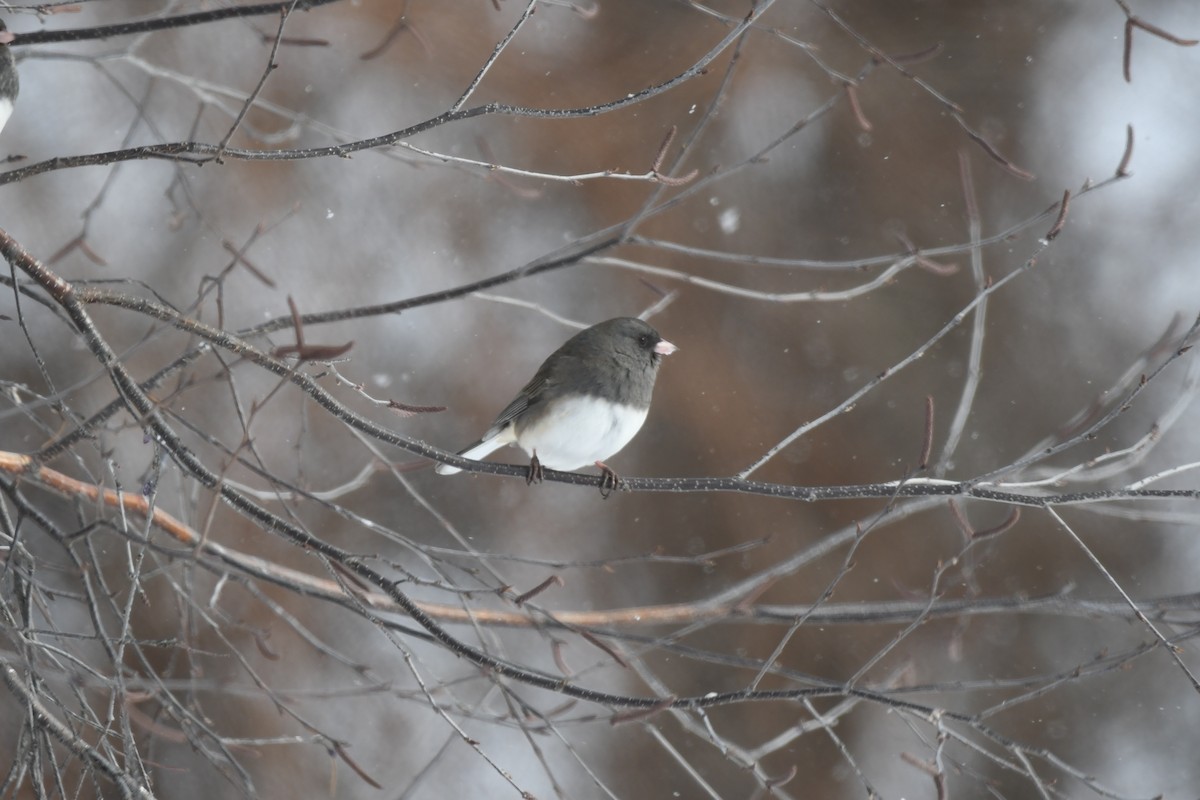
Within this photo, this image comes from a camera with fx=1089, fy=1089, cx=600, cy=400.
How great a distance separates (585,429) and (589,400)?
0.06 meters

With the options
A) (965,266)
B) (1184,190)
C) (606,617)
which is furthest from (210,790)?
(1184,190)

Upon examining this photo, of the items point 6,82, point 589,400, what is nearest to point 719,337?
point 589,400

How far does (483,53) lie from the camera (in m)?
3.30

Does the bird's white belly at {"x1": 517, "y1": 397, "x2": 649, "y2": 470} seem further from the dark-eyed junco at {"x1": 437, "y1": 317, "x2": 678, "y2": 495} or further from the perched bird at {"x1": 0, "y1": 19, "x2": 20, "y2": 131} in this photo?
the perched bird at {"x1": 0, "y1": 19, "x2": 20, "y2": 131}

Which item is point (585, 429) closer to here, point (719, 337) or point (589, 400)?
point (589, 400)

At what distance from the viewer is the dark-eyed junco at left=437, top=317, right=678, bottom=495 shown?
207 cm

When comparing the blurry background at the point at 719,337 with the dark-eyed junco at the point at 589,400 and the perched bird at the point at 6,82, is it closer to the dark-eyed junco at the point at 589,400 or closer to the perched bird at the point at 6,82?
the dark-eyed junco at the point at 589,400

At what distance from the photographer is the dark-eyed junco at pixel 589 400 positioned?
207cm

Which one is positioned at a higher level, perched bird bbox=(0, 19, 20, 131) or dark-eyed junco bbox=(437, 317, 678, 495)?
perched bird bbox=(0, 19, 20, 131)

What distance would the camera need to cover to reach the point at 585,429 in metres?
2.05

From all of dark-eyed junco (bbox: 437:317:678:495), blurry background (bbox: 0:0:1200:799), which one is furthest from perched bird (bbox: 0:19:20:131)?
blurry background (bbox: 0:0:1200:799)

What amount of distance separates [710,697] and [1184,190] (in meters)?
2.82

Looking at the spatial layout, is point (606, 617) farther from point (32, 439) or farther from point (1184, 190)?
point (1184, 190)

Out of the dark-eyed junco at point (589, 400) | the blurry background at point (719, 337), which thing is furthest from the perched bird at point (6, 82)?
the blurry background at point (719, 337)
